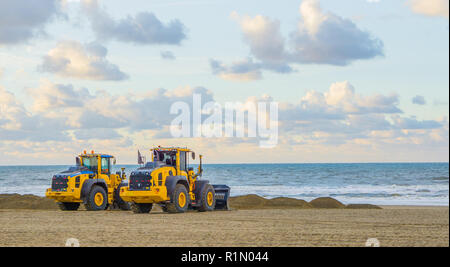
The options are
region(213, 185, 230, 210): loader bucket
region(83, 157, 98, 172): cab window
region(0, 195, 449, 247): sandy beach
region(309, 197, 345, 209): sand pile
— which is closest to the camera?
region(0, 195, 449, 247): sandy beach

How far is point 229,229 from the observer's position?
1714cm

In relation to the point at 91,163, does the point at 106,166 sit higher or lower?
lower

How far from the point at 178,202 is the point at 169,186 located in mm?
787

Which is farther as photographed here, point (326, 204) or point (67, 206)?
point (326, 204)

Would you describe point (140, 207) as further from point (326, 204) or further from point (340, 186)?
point (340, 186)

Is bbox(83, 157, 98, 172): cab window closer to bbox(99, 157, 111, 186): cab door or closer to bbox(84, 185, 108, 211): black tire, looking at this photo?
bbox(99, 157, 111, 186): cab door

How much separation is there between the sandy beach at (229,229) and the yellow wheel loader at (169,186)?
0.74 meters

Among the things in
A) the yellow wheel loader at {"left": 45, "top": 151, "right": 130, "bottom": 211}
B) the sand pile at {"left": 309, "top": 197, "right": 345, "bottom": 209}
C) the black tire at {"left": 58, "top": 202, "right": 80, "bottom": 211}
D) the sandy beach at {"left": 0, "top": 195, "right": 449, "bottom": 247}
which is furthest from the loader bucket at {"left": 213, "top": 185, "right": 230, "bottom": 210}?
the black tire at {"left": 58, "top": 202, "right": 80, "bottom": 211}

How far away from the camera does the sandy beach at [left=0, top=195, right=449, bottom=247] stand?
47.6 ft

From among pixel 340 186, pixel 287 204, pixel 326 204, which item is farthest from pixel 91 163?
pixel 340 186

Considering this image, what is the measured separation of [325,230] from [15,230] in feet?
28.8
